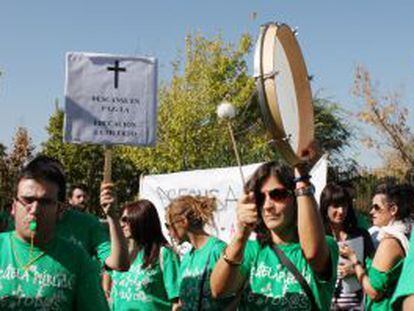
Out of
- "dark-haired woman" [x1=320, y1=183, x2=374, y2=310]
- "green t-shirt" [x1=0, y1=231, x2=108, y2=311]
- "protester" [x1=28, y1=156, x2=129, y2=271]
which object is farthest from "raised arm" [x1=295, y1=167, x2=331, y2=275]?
"dark-haired woman" [x1=320, y1=183, x2=374, y2=310]

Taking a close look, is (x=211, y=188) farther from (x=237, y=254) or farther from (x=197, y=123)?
(x=197, y=123)

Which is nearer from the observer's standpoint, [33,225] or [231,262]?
[33,225]

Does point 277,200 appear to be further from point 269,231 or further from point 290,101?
point 290,101

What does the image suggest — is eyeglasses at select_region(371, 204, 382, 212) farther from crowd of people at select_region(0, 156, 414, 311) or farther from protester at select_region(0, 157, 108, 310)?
protester at select_region(0, 157, 108, 310)

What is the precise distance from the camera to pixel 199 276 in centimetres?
509

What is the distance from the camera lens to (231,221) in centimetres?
1074

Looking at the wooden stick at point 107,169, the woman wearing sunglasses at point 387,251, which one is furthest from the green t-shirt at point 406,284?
the wooden stick at point 107,169

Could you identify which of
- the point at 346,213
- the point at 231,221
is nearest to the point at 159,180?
the point at 231,221

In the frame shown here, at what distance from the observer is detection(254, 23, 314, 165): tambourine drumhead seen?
3023 mm

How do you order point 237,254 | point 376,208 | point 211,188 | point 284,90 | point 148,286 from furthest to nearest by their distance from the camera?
1. point 211,188
2. point 376,208
3. point 148,286
4. point 237,254
5. point 284,90

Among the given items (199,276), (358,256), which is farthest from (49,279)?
(358,256)

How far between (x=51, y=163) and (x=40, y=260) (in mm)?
475

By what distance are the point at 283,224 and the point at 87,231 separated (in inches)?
71.1

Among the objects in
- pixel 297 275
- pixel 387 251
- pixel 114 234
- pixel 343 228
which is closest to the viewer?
pixel 297 275
